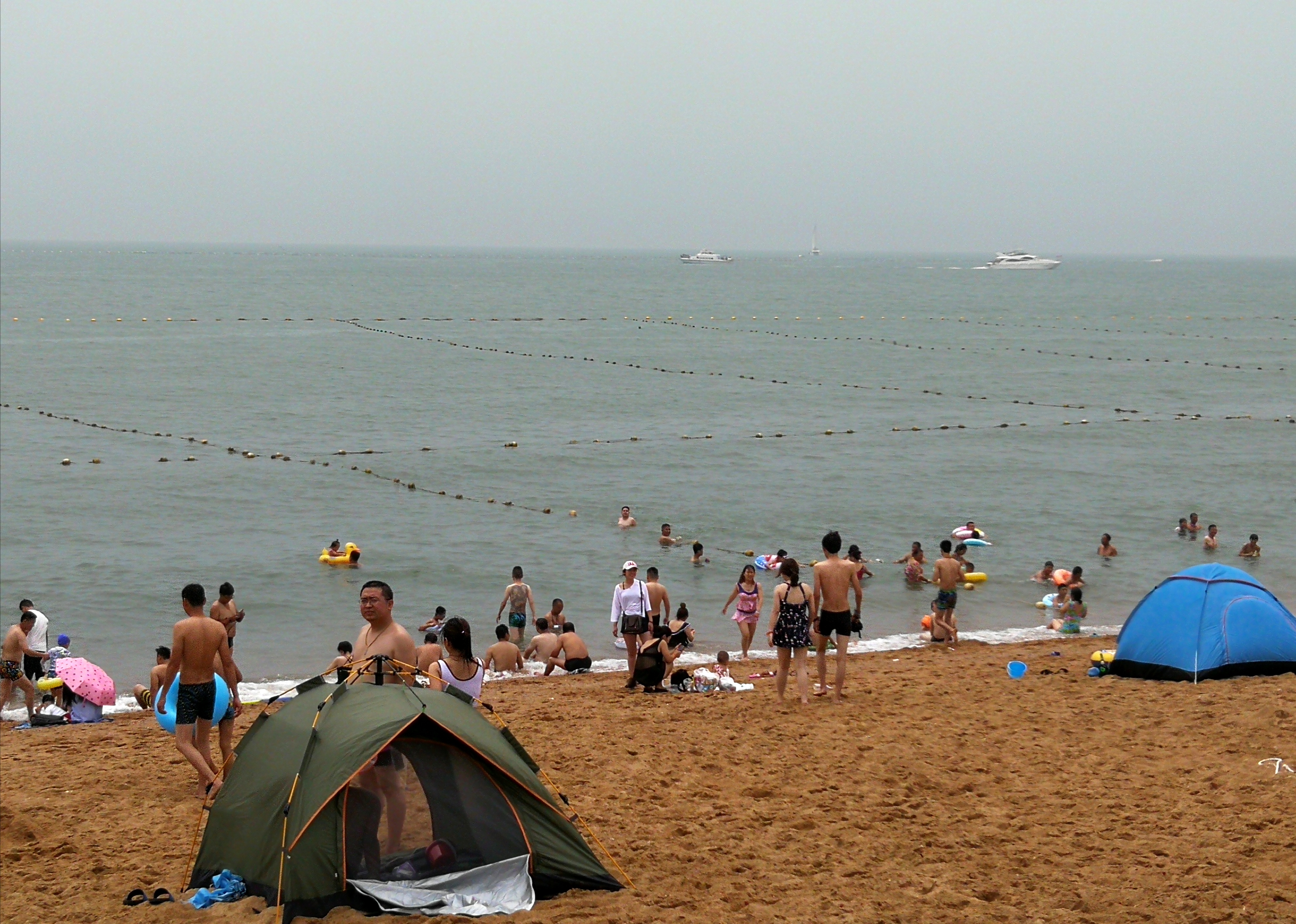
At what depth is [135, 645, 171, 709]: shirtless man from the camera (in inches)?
457

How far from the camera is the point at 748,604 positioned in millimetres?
17375

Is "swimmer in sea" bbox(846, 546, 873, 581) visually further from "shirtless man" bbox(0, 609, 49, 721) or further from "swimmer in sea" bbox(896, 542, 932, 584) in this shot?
"shirtless man" bbox(0, 609, 49, 721)

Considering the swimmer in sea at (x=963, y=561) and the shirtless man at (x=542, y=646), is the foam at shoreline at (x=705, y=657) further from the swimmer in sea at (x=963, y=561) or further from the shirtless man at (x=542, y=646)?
the swimmer in sea at (x=963, y=561)

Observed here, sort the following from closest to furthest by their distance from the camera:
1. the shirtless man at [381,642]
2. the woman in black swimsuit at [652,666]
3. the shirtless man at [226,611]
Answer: the shirtless man at [381,642] < the woman in black swimsuit at [652,666] < the shirtless man at [226,611]

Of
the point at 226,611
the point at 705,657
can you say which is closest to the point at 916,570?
the point at 705,657

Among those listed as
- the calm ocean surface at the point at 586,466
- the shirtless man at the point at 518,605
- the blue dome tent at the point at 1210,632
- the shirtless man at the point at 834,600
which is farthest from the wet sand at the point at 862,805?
the calm ocean surface at the point at 586,466

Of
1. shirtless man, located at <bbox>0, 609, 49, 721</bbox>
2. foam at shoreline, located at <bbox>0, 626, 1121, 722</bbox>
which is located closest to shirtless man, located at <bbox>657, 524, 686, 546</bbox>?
foam at shoreline, located at <bbox>0, 626, 1121, 722</bbox>

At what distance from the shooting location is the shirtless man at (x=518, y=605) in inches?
736

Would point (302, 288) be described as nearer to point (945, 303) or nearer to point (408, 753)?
point (945, 303)

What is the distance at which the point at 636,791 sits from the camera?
32.1 ft

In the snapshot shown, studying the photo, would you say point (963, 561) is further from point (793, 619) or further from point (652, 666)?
point (793, 619)

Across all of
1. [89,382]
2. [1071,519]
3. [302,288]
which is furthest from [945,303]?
[1071,519]

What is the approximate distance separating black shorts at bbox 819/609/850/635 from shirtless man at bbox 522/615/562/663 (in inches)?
211

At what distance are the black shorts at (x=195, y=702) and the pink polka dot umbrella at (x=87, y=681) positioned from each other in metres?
4.94
